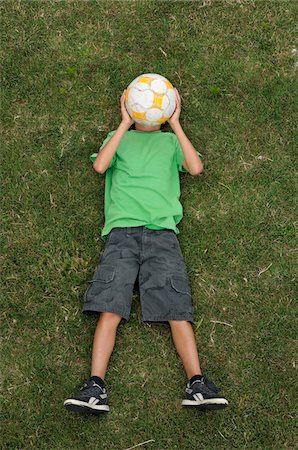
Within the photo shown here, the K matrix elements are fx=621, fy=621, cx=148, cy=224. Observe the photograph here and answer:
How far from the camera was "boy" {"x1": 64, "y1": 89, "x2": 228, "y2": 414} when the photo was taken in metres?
4.32

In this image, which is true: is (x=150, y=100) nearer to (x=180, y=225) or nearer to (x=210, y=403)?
(x=180, y=225)

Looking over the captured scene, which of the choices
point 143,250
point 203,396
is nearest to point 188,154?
point 143,250

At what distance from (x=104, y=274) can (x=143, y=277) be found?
28 cm

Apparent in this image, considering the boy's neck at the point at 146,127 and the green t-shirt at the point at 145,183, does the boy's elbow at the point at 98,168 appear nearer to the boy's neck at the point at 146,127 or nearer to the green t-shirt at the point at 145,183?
the green t-shirt at the point at 145,183

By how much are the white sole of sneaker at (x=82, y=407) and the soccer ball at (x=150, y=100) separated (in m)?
1.96

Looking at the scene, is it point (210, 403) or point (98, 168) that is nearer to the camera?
point (210, 403)

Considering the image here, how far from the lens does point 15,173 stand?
489 cm

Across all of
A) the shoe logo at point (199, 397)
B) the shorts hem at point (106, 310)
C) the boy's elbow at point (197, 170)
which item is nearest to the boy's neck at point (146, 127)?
the boy's elbow at point (197, 170)

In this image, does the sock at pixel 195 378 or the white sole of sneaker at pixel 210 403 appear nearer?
→ the white sole of sneaker at pixel 210 403

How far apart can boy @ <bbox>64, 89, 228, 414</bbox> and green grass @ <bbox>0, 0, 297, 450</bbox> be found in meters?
0.16

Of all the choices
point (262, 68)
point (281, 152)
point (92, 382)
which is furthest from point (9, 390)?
point (262, 68)

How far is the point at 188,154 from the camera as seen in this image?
15.0ft

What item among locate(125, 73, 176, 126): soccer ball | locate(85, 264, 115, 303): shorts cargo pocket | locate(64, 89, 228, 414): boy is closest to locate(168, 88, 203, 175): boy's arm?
locate(64, 89, 228, 414): boy

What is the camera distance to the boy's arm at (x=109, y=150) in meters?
4.51
